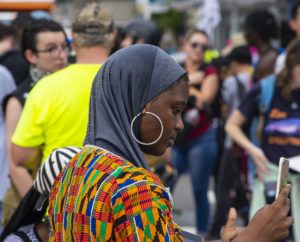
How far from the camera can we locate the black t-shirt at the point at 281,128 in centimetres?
565

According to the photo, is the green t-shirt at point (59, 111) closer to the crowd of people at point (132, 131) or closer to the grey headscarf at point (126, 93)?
the crowd of people at point (132, 131)

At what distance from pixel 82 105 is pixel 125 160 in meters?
1.84

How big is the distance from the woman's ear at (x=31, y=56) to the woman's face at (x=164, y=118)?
2.62 m

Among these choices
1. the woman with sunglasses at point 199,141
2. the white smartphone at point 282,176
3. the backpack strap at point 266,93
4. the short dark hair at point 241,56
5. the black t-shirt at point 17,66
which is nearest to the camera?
the white smartphone at point 282,176

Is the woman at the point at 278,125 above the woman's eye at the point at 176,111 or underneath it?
underneath

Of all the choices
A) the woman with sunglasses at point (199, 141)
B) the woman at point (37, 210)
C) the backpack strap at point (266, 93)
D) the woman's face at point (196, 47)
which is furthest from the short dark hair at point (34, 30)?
the woman's face at point (196, 47)

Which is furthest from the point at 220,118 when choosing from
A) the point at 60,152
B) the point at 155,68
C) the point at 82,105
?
the point at 155,68

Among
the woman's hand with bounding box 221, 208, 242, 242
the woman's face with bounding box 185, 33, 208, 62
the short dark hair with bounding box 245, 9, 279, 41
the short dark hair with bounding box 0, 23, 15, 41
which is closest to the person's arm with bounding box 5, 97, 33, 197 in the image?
the woman's hand with bounding box 221, 208, 242, 242

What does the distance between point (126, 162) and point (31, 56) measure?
2.79 metres

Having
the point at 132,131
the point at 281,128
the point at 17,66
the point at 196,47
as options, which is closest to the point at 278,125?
the point at 281,128

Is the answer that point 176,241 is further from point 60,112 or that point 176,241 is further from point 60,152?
point 60,112

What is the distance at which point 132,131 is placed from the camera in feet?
8.87

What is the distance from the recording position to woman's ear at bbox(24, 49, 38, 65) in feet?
17.4

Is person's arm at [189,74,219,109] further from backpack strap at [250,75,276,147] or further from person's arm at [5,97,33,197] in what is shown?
person's arm at [5,97,33,197]
